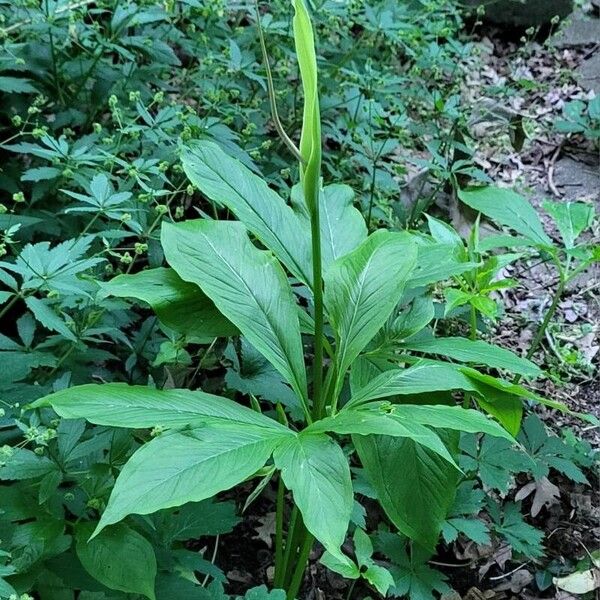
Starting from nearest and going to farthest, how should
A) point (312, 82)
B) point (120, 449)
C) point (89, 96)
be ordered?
point (312, 82) < point (120, 449) < point (89, 96)

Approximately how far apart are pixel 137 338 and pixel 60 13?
→ 106 cm

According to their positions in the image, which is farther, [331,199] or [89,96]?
[89,96]

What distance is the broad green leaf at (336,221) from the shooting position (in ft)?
5.67

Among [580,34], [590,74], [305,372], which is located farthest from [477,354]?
[580,34]

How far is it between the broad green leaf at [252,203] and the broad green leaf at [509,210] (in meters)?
0.67

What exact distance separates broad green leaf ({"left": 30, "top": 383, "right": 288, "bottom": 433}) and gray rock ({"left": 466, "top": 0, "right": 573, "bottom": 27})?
4.36 metres

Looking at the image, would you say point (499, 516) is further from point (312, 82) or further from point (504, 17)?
point (504, 17)

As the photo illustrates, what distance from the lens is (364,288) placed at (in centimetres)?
156

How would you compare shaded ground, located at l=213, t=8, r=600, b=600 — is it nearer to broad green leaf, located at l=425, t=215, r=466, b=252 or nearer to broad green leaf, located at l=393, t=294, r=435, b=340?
broad green leaf, located at l=425, t=215, r=466, b=252

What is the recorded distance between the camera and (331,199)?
1.82 m

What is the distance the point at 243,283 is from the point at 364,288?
25cm

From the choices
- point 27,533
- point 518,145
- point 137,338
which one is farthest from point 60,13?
point 518,145

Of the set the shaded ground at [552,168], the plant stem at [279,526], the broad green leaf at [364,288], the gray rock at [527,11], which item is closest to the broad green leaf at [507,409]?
the broad green leaf at [364,288]

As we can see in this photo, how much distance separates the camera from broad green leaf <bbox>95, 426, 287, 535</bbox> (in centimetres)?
113
